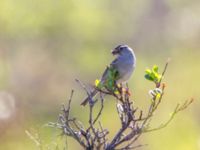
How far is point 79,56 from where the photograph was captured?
16016 millimetres

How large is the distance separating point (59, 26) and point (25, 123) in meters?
5.55

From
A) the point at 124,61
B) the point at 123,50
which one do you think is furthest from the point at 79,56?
the point at 124,61

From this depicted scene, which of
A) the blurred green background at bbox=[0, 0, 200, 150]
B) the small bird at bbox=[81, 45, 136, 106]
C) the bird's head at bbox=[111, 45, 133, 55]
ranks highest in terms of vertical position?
the blurred green background at bbox=[0, 0, 200, 150]

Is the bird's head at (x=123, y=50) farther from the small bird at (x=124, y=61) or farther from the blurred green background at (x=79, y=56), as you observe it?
the blurred green background at (x=79, y=56)

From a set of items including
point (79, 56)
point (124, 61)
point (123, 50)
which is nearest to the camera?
point (124, 61)

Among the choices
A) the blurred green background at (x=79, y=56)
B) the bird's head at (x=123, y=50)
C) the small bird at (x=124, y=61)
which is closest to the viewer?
Result: the small bird at (x=124, y=61)

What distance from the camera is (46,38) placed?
53.2ft

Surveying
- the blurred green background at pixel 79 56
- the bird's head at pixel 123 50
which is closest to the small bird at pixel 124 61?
the bird's head at pixel 123 50

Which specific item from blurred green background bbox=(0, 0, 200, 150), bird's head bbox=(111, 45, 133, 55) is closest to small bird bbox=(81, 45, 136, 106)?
bird's head bbox=(111, 45, 133, 55)

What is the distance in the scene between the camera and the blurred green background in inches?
481

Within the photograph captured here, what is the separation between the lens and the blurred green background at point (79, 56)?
12.2 m

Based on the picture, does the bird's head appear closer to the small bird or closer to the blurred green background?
the small bird

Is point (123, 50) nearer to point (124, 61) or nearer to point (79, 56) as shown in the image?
point (124, 61)

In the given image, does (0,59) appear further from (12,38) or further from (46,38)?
(46,38)
